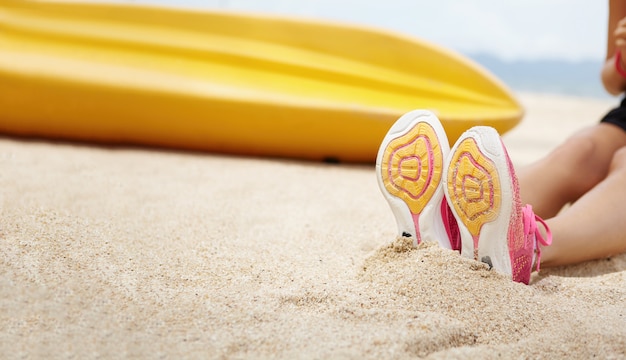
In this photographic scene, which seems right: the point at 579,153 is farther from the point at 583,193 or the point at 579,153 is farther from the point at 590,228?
the point at 590,228

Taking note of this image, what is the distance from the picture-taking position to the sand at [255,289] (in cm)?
59

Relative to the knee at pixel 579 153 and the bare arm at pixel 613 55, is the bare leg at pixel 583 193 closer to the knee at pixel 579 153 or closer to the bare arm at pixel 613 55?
the knee at pixel 579 153

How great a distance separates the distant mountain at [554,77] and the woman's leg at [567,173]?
6.62 m

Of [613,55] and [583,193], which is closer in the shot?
[583,193]

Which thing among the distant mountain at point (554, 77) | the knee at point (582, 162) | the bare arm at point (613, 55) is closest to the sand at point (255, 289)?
the knee at point (582, 162)

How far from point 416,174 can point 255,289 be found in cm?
25

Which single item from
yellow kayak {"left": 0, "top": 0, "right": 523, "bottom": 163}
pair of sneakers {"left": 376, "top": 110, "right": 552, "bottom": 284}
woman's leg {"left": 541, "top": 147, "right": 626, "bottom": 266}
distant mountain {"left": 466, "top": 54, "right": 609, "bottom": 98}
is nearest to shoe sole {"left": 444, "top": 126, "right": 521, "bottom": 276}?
pair of sneakers {"left": 376, "top": 110, "right": 552, "bottom": 284}

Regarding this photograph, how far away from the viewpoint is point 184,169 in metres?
1.42

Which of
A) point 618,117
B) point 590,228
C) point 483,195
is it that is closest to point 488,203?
point 483,195

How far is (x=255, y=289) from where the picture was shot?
2.38ft

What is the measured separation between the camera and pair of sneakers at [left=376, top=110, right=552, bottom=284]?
716 millimetres

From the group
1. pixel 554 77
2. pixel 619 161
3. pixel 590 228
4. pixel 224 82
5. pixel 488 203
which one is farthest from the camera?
pixel 554 77

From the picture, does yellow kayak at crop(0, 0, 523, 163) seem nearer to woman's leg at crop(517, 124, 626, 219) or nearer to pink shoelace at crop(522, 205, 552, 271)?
woman's leg at crop(517, 124, 626, 219)

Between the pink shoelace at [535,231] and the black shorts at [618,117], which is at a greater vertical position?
the black shorts at [618,117]
